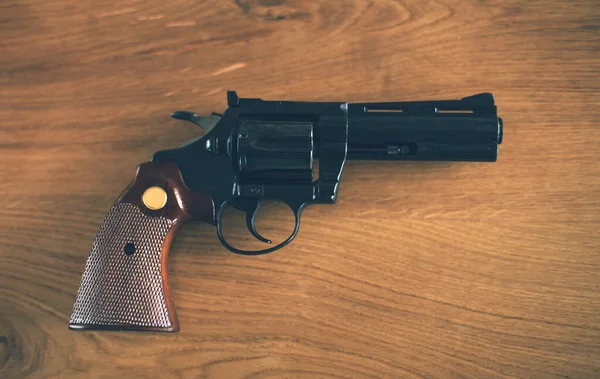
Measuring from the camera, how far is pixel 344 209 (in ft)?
3.40

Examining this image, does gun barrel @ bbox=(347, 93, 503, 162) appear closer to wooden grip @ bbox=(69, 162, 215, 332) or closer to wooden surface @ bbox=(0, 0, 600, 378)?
wooden surface @ bbox=(0, 0, 600, 378)

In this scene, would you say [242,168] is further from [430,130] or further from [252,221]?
[430,130]

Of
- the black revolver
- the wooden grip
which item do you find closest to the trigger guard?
the black revolver

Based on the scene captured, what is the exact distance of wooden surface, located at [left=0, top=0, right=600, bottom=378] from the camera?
3.34 ft

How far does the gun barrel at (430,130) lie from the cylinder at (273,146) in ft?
0.31

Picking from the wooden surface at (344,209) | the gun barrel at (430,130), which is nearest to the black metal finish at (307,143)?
the gun barrel at (430,130)

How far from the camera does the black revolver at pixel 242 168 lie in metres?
0.90

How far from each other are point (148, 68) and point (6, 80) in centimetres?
35

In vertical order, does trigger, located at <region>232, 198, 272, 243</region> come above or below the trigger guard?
above

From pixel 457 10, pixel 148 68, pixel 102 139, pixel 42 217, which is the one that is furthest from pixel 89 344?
pixel 457 10

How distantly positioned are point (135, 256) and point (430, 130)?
64cm

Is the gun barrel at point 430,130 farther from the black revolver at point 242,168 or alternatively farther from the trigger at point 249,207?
the trigger at point 249,207

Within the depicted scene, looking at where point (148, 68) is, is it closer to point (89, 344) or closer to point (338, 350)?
point (89, 344)

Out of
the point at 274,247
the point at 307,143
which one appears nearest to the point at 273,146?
the point at 307,143
